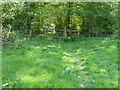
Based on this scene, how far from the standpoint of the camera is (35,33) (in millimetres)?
11320

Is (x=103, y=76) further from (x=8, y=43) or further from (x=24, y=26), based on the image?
(x=24, y=26)

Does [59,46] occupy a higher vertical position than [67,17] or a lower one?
lower

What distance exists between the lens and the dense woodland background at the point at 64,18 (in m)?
9.62

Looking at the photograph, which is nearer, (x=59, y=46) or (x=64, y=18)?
(x=59, y=46)

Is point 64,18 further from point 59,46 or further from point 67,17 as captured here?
point 59,46

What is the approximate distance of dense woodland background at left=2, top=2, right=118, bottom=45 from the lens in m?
9.62

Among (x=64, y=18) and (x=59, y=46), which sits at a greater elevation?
(x=64, y=18)

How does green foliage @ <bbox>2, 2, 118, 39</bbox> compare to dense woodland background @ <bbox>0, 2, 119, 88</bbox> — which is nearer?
dense woodland background @ <bbox>0, 2, 119, 88</bbox>

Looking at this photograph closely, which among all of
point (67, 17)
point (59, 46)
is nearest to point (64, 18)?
point (67, 17)

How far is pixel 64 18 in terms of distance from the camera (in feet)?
36.9

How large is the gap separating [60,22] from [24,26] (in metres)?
2.87

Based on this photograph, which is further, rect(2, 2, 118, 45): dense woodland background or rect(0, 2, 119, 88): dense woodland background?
rect(2, 2, 118, 45): dense woodland background

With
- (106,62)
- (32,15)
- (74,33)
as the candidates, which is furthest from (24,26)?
(106,62)

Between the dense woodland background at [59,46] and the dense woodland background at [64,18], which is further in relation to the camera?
the dense woodland background at [64,18]
